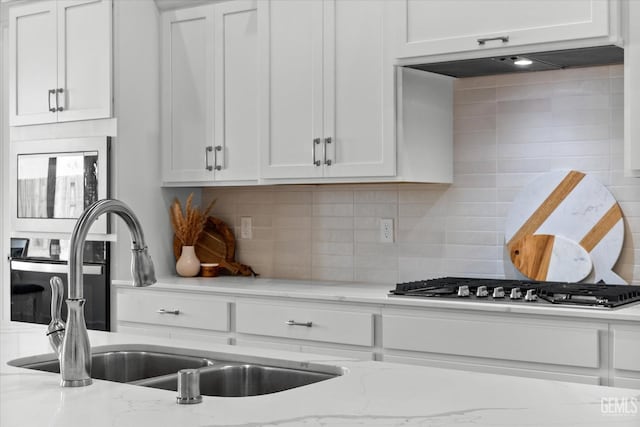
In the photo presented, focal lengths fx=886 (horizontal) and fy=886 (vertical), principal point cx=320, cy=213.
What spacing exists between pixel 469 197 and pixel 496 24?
2.86ft

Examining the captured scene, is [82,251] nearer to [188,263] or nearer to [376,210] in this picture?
[376,210]

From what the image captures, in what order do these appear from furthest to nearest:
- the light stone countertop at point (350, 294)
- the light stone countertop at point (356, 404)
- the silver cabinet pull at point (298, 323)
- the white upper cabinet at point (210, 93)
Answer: the white upper cabinet at point (210, 93), the silver cabinet pull at point (298, 323), the light stone countertop at point (350, 294), the light stone countertop at point (356, 404)

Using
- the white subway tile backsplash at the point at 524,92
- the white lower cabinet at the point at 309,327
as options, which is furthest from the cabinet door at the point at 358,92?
the white lower cabinet at the point at 309,327

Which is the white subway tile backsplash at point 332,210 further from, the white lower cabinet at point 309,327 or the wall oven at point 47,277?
the wall oven at point 47,277

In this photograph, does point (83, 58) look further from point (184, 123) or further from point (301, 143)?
point (301, 143)

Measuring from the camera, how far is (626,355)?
116 inches

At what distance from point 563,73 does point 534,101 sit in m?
0.17

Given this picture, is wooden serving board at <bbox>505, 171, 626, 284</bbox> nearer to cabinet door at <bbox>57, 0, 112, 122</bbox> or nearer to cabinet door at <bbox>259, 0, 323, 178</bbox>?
cabinet door at <bbox>259, 0, 323, 178</bbox>

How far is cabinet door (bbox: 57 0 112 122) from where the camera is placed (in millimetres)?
Answer: 4441

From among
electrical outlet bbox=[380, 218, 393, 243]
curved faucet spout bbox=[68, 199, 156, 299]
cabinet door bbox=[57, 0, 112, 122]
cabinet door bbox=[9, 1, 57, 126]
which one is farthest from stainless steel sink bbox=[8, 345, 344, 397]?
cabinet door bbox=[9, 1, 57, 126]

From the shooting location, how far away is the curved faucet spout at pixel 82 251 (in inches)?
75.8

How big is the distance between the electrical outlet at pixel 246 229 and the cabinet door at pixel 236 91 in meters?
0.40

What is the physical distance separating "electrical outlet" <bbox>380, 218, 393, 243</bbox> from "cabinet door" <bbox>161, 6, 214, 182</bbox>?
0.91 metres

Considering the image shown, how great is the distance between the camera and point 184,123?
4.57 meters
